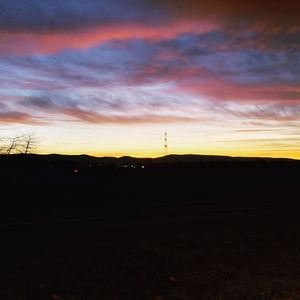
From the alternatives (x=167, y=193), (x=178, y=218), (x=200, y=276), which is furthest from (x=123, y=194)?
(x=200, y=276)

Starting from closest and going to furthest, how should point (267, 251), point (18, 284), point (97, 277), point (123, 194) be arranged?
A: point (18, 284), point (97, 277), point (267, 251), point (123, 194)

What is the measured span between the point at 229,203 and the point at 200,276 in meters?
13.8

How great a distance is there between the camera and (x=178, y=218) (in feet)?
53.6

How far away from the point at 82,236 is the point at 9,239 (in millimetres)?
1891

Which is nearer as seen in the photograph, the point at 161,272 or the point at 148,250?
the point at 161,272

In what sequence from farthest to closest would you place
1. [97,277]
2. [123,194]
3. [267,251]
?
1. [123,194]
2. [267,251]
3. [97,277]

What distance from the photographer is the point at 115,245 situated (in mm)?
11219

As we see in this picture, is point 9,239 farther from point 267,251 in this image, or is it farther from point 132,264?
point 267,251

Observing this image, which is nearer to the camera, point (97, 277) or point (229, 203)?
point (97, 277)

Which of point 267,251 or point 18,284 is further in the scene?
point 267,251

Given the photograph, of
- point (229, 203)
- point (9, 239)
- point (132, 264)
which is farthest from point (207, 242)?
point (229, 203)

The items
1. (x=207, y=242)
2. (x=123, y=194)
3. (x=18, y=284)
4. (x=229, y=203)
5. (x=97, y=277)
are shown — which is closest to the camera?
(x=18, y=284)

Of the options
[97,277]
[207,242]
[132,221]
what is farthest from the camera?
[132,221]

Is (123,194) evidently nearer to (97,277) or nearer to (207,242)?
(207,242)
